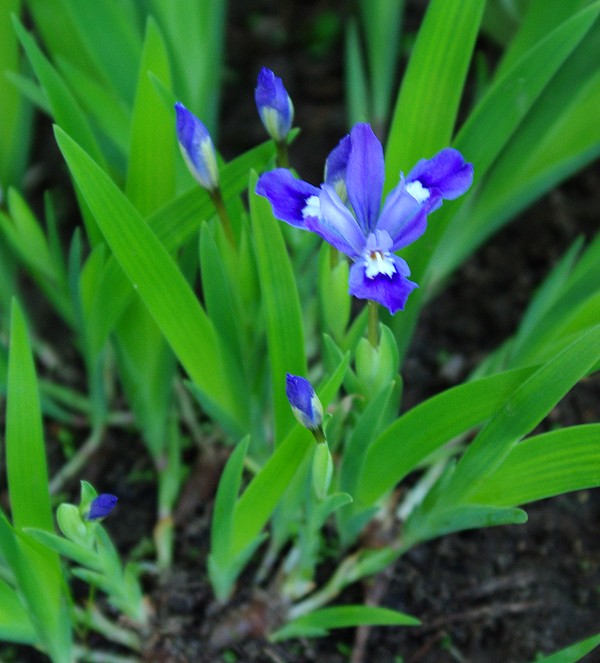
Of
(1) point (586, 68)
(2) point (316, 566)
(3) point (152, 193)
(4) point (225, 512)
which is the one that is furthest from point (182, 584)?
(1) point (586, 68)

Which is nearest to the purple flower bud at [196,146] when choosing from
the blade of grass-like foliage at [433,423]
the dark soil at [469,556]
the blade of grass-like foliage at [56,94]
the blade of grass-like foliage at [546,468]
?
the blade of grass-like foliage at [56,94]

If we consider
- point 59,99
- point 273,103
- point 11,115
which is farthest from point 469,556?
point 11,115

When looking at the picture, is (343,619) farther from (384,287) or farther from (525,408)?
(384,287)

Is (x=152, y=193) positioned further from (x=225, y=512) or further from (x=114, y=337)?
(x=225, y=512)

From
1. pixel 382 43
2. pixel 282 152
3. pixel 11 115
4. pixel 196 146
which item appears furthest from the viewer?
pixel 382 43

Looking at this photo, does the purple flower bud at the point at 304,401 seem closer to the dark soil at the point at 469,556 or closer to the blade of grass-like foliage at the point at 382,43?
the dark soil at the point at 469,556

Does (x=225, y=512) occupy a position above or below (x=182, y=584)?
above
